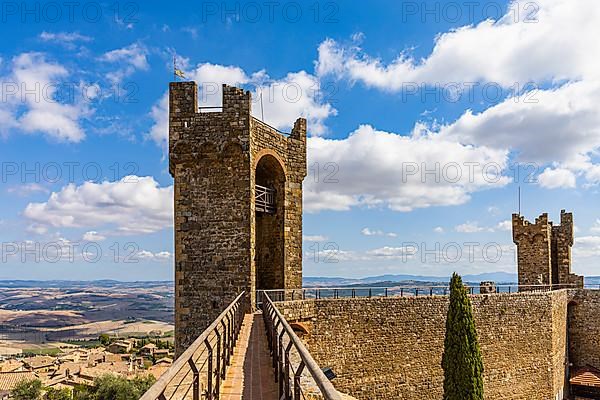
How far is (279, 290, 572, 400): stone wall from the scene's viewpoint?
14.1m

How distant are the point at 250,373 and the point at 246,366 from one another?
1.44 ft

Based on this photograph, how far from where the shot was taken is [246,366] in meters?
6.63

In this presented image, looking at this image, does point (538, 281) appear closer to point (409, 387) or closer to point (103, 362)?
point (409, 387)

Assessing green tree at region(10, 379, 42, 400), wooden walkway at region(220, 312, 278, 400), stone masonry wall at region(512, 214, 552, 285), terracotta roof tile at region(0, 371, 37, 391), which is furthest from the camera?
terracotta roof tile at region(0, 371, 37, 391)

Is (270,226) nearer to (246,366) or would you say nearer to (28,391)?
(246,366)

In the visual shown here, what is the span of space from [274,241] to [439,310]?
5.70 meters

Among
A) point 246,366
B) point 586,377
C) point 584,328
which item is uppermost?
point 246,366

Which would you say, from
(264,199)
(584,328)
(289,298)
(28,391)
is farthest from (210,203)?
(28,391)

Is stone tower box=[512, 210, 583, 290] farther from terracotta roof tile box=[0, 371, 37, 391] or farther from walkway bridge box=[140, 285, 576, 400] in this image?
terracotta roof tile box=[0, 371, 37, 391]

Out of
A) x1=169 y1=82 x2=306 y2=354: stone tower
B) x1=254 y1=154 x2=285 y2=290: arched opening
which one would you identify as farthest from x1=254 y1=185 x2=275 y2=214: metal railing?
x1=169 y1=82 x2=306 y2=354: stone tower

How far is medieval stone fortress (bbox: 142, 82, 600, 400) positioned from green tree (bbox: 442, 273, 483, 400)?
1.07 metres

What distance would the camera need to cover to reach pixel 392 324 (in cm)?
1512

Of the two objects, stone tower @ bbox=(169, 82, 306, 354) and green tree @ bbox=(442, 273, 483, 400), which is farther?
green tree @ bbox=(442, 273, 483, 400)

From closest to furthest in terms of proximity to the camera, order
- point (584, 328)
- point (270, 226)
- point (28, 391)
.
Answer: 1. point (270, 226)
2. point (584, 328)
3. point (28, 391)
